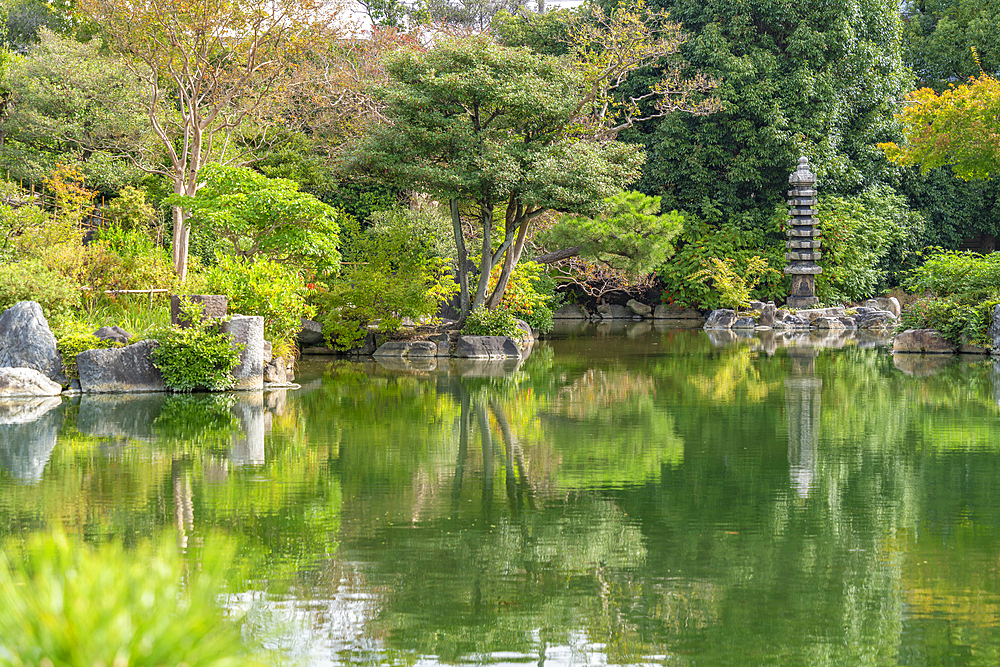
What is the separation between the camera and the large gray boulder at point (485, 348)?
1680 cm

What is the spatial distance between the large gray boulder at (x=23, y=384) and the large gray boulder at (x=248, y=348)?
1.98 meters

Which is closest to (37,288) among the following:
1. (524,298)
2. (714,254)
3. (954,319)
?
(524,298)

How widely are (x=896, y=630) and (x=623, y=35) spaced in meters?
18.7

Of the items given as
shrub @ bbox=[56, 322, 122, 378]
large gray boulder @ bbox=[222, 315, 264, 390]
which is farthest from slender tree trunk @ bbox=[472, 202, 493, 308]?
shrub @ bbox=[56, 322, 122, 378]

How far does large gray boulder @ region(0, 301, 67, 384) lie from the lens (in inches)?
457

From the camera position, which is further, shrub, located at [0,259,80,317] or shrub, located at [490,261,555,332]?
shrub, located at [490,261,555,332]

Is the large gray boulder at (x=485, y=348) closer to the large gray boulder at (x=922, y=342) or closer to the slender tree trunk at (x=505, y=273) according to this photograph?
the slender tree trunk at (x=505, y=273)

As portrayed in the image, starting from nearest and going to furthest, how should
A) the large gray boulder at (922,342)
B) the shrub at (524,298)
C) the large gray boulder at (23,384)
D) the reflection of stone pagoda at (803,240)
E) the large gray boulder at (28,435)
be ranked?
the large gray boulder at (28,435) → the large gray boulder at (23,384) → the large gray boulder at (922,342) → the shrub at (524,298) → the reflection of stone pagoda at (803,240)

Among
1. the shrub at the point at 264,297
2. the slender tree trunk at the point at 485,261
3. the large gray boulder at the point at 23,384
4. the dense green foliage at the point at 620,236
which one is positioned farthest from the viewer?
the dense green foliage at the point at 620,236

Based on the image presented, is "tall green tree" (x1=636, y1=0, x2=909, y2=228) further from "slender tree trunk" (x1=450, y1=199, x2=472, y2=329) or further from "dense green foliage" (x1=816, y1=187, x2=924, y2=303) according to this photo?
"slender tree trunk" (x1=450, y1=199, x2=472, y2=329)

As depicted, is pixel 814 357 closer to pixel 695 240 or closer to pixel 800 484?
pixel 800 484

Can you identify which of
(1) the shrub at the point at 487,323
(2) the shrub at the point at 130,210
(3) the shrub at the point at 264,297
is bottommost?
(1) the shrub at the point at 487,323

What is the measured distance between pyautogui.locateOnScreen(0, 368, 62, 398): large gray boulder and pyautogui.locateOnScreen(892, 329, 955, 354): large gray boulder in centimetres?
1304

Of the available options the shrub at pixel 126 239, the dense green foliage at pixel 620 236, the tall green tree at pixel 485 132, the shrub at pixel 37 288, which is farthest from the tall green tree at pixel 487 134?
the shrub at pixel 37 288
